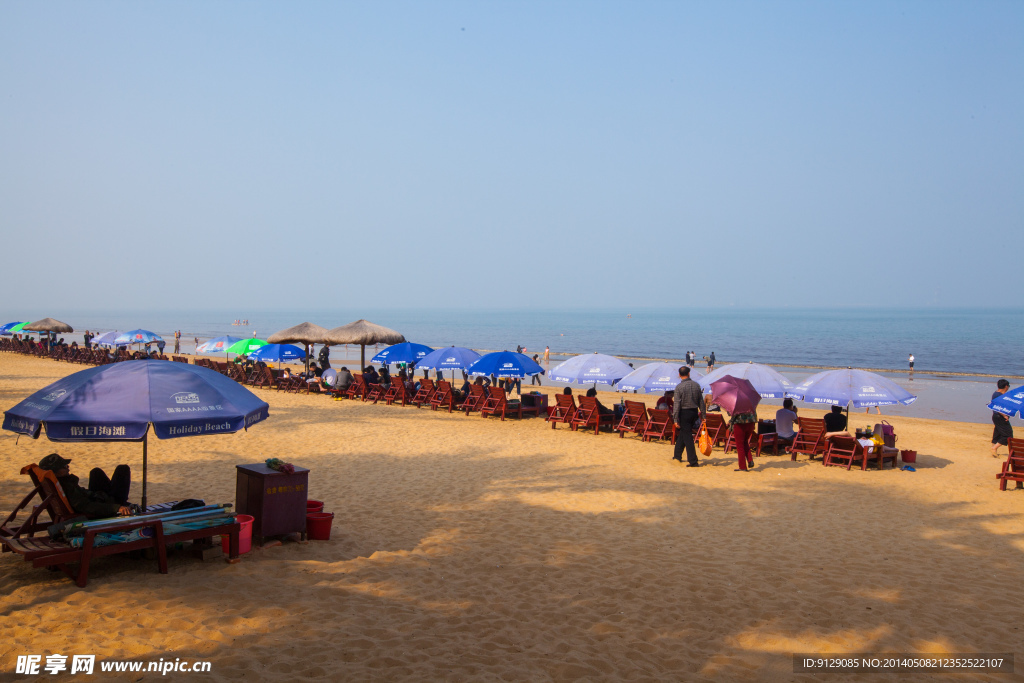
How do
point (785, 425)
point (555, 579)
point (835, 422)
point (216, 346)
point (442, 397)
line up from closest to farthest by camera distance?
point (555, 579)
point (785, 425)
point (835, 422)
point (442, 397)
point (216, 346)

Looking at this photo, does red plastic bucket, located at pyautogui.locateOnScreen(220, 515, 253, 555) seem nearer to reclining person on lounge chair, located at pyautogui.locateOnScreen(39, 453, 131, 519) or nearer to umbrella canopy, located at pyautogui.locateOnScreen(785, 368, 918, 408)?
reclining person on lounge chair, located at pyautogui.locateOnScreen(39, 453, 131, 519)

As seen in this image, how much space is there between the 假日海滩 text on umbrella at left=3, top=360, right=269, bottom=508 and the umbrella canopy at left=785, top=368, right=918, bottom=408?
9545 mm

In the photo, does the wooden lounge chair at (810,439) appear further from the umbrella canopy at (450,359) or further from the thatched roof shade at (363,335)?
the thatched roof shade at (363,335)

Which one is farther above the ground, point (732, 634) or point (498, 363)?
point (498, 363)

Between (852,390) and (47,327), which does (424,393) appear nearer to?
(852,390)

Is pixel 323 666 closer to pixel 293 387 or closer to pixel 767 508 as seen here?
pixel 767 508

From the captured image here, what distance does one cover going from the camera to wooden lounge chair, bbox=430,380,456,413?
17250 millimetres

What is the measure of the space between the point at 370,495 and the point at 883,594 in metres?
5.72

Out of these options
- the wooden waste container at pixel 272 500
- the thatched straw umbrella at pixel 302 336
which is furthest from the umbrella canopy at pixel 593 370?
the thatched straw umbrella at pixel 302 336

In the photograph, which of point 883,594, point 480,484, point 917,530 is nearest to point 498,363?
point 480,484

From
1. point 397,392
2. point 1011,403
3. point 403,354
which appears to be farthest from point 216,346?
point 1011,403

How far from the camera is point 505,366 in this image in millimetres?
15969

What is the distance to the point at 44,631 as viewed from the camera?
4.39 m

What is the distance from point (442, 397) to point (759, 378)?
821 centimetres
